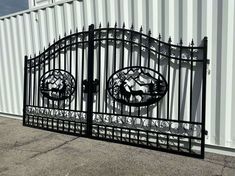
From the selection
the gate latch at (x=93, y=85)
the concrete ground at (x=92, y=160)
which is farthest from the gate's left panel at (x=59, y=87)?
the concrete ground at (x=92, y=160)

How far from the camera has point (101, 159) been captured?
3898mm

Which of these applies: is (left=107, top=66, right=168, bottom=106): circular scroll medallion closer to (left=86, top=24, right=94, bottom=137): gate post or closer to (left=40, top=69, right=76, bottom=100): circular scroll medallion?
(left=86, top=24, right=94, bottom=137): gate post

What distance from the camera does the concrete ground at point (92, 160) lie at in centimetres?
348

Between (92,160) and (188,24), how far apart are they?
237cm

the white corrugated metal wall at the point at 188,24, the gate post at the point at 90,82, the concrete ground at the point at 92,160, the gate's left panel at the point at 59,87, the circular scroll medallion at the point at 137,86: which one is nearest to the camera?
the concrete ground at the point at 92,160

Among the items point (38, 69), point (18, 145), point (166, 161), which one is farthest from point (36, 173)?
point (38, 69)

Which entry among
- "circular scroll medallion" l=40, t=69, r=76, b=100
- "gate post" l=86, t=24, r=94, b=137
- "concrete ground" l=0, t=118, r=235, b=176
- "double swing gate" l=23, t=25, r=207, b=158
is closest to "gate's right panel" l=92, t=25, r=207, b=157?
"double swing gate" l=23, t=25, r=207, b=158

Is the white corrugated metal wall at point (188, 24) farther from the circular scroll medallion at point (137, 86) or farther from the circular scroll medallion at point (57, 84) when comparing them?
the circular scroll medallion at point (57, 84)

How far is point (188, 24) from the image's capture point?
13.4 feet

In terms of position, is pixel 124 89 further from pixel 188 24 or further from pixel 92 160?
pixel 188 24

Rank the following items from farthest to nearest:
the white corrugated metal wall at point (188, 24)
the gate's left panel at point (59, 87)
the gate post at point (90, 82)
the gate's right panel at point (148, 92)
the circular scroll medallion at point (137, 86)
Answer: the gate's left panel at point (59, 87), the gate post at point (90, 82), the circular scroll medallion at point (137, 86), the gate's right panel at point (148, 92), the white corrugated metal wall at point (188, 24)

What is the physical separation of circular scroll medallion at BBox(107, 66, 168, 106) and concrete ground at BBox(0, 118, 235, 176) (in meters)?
0.76

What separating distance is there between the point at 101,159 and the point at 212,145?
160 centimetres

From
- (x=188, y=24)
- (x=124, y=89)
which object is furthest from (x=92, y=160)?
(x=188, y=24)
